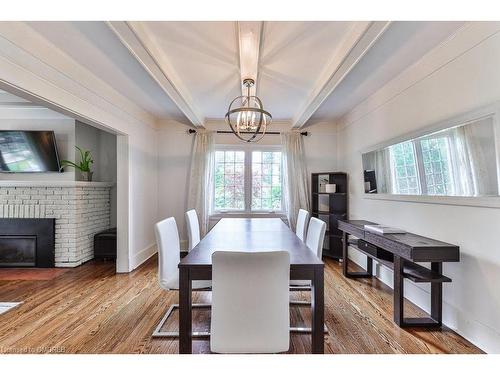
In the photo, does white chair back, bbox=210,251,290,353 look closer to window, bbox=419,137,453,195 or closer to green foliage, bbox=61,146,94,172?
window, bbox=419,137,453,195

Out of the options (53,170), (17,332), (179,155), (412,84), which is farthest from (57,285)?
(412,84)

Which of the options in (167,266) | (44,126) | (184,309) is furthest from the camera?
(44,126)

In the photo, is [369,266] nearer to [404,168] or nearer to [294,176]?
[404,168]

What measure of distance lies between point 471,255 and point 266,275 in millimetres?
1751

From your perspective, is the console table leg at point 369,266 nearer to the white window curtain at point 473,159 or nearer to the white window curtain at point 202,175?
the white window curtain at point 473,159

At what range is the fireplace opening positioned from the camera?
155 inches

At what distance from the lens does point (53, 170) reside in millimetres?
4098

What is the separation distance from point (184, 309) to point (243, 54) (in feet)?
7.03

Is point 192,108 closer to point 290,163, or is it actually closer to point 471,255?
point 290,163

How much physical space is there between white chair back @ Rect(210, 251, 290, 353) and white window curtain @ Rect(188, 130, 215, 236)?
337 cm

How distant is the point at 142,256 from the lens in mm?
4270

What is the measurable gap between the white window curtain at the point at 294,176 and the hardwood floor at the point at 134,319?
1.54 m

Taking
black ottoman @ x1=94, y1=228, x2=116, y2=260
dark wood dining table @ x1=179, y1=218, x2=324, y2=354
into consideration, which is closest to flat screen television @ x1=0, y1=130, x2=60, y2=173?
black ottoman @ x1=94, y1=228, x2=116, y2=260

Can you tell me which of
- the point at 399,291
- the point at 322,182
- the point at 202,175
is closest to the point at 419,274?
the point at 399,291
